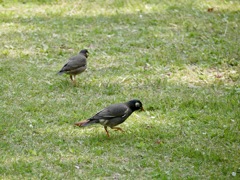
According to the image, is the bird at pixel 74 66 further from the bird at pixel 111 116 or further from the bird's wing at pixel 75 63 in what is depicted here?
the bird at pixel 111 116

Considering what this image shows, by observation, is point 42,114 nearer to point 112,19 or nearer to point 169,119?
point 169,119

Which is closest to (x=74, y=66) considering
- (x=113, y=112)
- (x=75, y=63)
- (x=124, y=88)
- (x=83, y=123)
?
(x=75, y=63)

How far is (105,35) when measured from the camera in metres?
13.2

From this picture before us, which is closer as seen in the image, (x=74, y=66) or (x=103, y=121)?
(x=103, y=121)

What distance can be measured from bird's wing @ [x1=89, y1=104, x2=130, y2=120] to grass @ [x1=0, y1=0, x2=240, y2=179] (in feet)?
1.18

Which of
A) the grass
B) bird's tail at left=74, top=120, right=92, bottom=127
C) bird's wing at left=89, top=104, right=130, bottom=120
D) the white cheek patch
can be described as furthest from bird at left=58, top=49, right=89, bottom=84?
the white cheek patch

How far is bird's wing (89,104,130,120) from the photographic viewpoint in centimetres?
802

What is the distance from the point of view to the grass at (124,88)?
7.47 m

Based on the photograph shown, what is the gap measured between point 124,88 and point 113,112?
7.32 feet

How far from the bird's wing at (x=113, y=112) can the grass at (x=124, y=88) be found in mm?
359

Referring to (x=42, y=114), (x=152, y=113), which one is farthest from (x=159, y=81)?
(x=42, y=114)

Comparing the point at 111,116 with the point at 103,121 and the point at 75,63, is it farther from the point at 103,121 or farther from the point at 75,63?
the point at 75,63

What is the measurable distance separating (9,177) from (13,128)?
5.42ft

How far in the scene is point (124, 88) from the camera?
10312 mm
